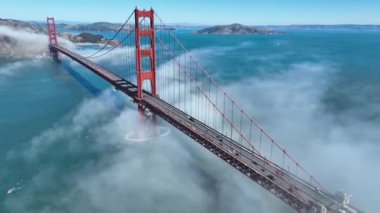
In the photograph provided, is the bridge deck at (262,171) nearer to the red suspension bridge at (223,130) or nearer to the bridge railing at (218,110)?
the red suspension bridge at (223,130)

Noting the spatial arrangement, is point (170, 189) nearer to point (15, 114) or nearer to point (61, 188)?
point (61, 188)

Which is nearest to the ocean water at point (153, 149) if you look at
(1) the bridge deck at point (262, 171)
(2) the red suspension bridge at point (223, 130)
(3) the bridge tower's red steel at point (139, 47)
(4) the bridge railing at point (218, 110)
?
(4) the bridge railing at point (218, 110)

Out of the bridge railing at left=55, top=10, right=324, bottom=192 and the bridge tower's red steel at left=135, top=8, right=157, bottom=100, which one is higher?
the bridge tower's red steel at left=135, top=8, right=157, bottom=100

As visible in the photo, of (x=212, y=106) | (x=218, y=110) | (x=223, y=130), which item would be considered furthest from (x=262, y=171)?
(x=212, y=106)

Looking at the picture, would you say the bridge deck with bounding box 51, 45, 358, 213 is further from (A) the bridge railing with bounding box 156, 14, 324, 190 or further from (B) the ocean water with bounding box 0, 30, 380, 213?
(B) the ocean water with bounding box 0, 30, 380, 213

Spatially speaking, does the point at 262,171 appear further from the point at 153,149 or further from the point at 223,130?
the point at 223,130

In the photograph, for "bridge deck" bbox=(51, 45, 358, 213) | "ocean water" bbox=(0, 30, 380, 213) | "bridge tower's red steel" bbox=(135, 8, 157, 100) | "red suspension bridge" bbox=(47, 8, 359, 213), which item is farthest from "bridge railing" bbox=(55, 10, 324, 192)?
"bridge tower's red steel" bbox=(135, 8, 157, 100)
